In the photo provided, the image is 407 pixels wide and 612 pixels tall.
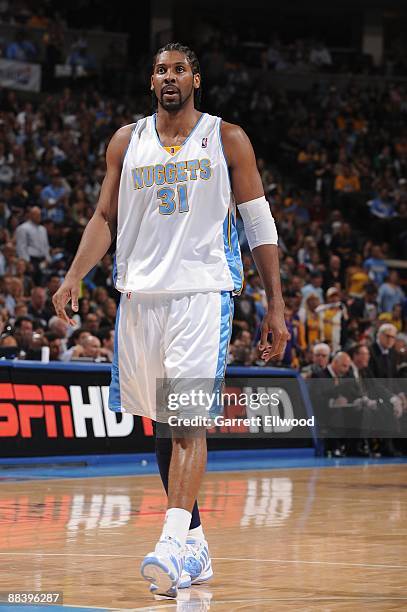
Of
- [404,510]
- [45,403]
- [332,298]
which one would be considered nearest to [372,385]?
[332,298]

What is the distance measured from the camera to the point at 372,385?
16531mm

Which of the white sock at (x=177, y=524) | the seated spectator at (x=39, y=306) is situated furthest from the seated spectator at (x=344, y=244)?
the white sock at (x=177, y=524)

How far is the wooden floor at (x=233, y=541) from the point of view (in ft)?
17.3

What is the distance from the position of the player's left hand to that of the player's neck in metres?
0.95

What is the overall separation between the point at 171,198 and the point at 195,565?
169 centimetres

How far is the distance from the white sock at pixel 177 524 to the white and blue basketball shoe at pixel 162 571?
0.16 meters

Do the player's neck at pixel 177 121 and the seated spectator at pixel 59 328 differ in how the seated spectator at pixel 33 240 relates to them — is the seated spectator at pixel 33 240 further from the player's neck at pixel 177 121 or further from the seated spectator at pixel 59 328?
the player's neck at pixel 177 121

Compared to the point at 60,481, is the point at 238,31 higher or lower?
higher

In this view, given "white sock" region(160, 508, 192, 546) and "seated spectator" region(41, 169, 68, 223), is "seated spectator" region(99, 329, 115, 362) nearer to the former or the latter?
"seated spectator" region(41, 169, 68, 223)

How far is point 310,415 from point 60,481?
18.1ft

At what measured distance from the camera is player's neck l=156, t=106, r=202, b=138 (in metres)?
5.88

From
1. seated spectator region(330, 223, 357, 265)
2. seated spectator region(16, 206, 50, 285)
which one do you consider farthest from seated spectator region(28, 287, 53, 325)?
seated spectator region(330, 223, 357, 265)

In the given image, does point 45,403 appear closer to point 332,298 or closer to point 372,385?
point 372,385

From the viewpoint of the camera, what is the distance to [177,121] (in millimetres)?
5883
